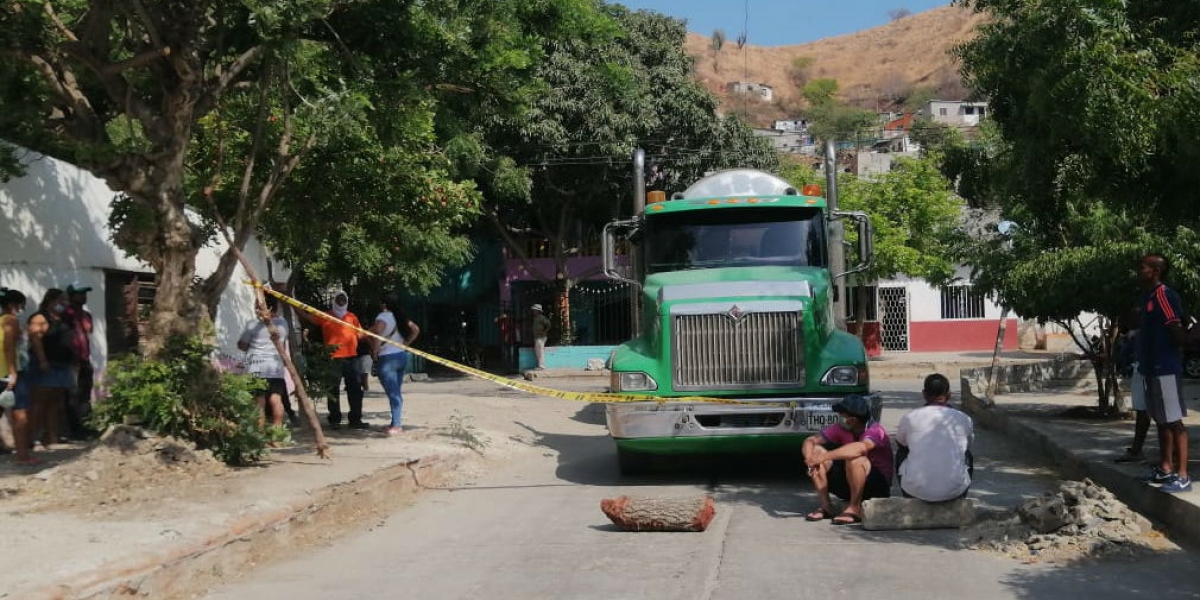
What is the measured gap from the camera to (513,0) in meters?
11.9

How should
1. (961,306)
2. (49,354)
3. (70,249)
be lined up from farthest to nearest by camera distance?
1. (961,306)
2. (70,249)
3. (49,354)

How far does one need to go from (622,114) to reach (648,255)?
17.7 metres

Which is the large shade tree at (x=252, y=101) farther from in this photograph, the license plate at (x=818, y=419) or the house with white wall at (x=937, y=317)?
the house with white wall at (x=937, y=317)

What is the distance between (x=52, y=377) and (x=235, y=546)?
4714 millimetres

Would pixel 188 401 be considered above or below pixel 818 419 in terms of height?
above

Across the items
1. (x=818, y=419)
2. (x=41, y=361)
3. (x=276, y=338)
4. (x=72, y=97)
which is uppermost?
(x=72, y=97)

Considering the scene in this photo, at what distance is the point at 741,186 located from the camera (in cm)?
1277

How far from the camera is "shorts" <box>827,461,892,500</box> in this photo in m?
8.86

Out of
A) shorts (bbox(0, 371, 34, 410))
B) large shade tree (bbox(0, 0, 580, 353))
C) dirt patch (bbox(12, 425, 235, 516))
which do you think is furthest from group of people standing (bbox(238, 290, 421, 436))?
dirt patch (bbox(12, 425, 235, 516))

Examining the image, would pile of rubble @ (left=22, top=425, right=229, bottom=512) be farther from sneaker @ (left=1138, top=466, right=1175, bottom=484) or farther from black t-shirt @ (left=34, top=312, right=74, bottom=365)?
sneaker @ (left=1138, top=466, right=1175, bottom=484)

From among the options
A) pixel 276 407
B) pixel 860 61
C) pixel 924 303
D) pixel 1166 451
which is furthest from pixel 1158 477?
pixel 860 61

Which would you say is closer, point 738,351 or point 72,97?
point 72,97

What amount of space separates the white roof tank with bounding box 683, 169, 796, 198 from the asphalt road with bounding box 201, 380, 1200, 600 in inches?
126

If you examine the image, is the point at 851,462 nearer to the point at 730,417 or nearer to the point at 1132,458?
the point at 730,417
